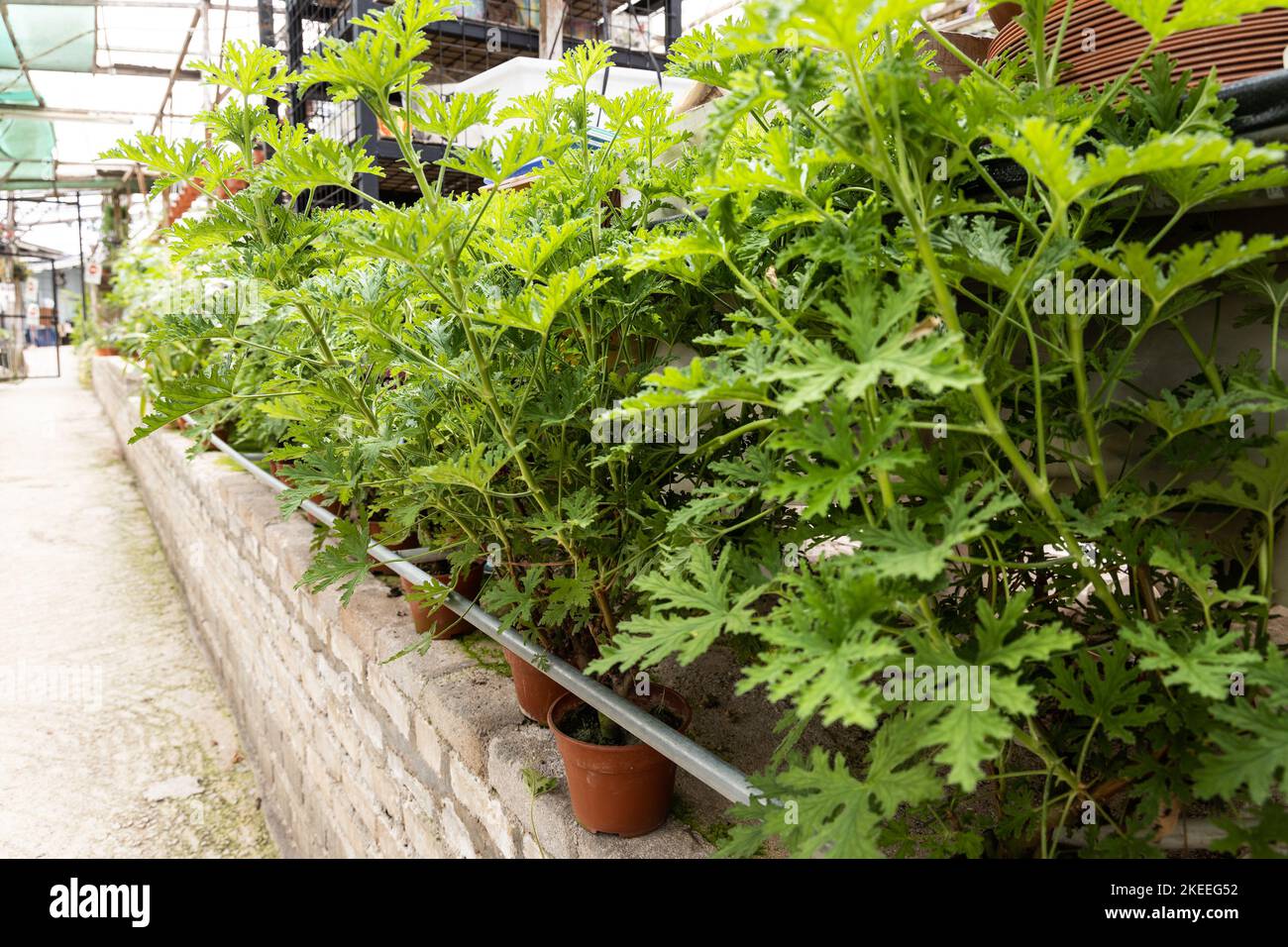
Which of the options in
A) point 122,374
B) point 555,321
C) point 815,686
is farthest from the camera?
point 122,374

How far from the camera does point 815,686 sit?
0.55 meters

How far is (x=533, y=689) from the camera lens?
4.66 feet

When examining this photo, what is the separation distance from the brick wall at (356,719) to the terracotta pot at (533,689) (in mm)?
32

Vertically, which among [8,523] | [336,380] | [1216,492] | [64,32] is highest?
[64,32]

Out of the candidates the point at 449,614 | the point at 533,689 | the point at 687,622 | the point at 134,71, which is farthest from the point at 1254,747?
the point at 134,71

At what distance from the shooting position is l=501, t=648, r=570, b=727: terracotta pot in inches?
55.2

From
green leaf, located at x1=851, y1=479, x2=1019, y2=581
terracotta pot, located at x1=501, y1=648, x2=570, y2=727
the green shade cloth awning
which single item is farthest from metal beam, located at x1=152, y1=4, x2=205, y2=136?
green leaf, located at x1=851, y1=479, x2=1019, y2=581

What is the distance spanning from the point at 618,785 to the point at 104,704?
160 inches

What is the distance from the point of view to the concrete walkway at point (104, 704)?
3.32 m

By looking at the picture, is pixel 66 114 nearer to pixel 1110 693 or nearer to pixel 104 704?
pixel 104 704

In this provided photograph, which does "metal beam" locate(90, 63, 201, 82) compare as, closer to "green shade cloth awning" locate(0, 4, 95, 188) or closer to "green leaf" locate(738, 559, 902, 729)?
"green shade cloth awning" locate(0, 4, 95, 188)
